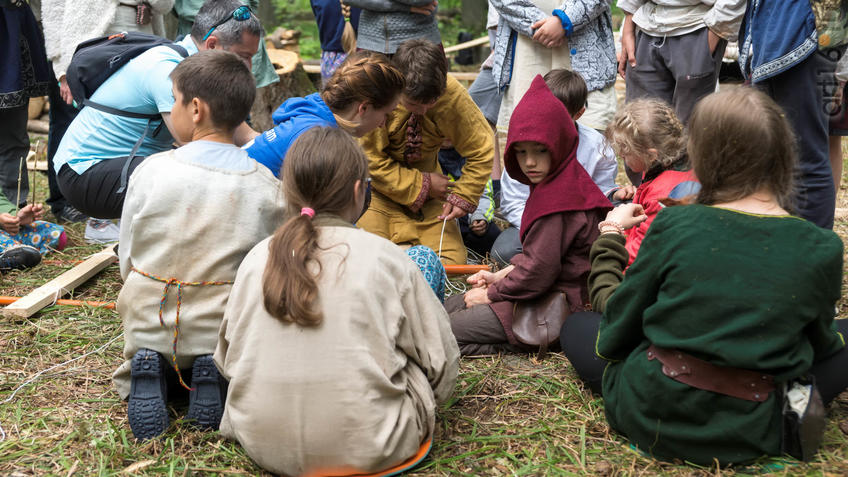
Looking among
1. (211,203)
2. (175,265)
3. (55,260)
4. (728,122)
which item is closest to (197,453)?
(175,265)

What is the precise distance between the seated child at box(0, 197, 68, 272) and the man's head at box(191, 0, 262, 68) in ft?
4.77

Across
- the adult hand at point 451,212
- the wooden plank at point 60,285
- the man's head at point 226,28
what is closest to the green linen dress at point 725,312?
the adult hand at point 451,212

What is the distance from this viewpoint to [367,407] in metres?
2.08

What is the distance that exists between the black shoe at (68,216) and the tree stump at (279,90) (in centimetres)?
233

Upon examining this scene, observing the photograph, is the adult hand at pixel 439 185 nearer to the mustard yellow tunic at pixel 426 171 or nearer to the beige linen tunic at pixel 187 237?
the mustard yellow tunic at pixel 426 171

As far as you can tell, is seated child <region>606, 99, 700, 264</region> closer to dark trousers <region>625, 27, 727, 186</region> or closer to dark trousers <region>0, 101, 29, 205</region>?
dark trousers <region>625, 27, 727, 186</region>

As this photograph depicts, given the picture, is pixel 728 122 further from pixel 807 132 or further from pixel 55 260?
pixel 55 260

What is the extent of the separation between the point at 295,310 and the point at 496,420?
3.29 ft

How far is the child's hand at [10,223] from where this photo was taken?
4.23 m

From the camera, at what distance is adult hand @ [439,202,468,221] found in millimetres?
4145

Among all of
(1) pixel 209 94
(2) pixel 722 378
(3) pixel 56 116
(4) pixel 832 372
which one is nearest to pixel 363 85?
(1) pixel 209 94

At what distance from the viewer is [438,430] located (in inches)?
101

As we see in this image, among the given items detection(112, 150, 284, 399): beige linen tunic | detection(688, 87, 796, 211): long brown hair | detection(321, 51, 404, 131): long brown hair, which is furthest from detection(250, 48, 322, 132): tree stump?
detection(688, 87, 796, 211): long brown hair

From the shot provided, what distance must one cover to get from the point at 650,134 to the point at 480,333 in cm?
109
